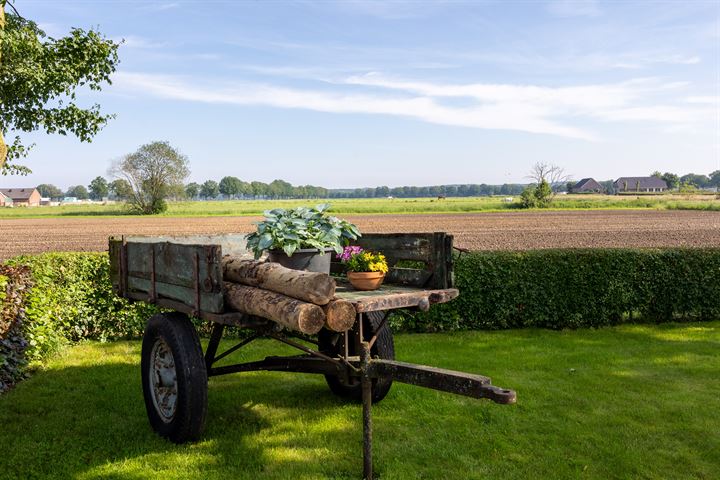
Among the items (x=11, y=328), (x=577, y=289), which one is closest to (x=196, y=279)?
(x=11, y=328)

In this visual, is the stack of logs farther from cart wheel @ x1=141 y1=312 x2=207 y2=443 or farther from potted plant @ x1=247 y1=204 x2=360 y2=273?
cart wheel @ x1=141 y1=312 x2=207 y2=443

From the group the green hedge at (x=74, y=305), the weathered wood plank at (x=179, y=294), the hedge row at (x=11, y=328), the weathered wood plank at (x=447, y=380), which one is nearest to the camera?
the weathered wood plank at (x=447, y=380)

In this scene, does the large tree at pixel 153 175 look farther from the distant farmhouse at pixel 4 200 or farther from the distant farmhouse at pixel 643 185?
the distant farmhouse at pixel 643 185

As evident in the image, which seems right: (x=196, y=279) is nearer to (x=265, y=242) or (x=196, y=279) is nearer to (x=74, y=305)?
(x=265, y=242)

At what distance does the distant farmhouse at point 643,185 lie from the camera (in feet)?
536

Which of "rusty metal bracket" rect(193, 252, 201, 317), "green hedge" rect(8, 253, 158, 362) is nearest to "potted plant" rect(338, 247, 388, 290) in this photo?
"rusty metal bracket" rect(193, 252, 201, 317)

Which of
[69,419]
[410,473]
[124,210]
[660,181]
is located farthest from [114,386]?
[660,181]

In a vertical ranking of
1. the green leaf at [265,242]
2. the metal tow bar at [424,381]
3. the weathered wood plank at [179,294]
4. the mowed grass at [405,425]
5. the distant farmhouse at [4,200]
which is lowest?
the mowed grass at [405,425]

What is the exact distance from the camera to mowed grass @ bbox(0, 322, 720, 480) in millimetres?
4969

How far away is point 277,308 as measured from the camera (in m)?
4.00

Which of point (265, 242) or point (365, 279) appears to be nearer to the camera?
point (265, 242)

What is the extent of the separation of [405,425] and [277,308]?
258 centimetres

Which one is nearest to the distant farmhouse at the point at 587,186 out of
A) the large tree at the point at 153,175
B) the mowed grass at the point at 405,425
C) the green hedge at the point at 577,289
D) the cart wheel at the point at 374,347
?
the large tree at the point at 153,175

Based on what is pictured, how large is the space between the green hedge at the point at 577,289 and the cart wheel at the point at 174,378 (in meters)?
5.04
